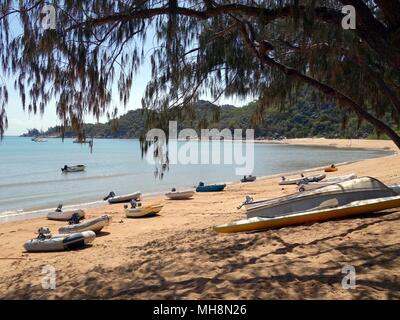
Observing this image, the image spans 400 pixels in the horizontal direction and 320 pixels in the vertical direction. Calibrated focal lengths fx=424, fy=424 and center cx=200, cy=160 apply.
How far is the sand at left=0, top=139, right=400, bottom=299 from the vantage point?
3.10 meters

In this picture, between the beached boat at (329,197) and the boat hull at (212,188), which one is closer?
the beached boat at (329,197)

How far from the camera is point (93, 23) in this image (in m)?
3.40

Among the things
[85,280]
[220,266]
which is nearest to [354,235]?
[220,266]

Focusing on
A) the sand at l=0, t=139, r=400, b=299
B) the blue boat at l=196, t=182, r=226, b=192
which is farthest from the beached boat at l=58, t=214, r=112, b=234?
the blue boat at l=196, t=182, r=226, b=192

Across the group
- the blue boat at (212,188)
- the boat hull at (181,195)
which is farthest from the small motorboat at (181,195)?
the blue boat at (212,188)

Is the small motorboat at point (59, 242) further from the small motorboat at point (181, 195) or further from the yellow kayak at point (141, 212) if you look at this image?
the small motorboat at point (181, 195)

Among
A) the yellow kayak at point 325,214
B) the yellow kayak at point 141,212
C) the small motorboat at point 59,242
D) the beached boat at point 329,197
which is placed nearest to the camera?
the yellow kayak at point 325,214

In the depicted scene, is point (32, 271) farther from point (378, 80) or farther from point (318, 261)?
A: point (378, 80)

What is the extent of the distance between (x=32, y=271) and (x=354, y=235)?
12.6 feet

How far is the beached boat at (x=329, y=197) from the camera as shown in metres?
5.78

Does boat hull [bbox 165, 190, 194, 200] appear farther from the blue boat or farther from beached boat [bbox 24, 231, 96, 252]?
beached boat [bbox 24, 231, 96, 252]

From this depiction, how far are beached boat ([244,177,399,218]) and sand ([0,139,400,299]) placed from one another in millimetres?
501

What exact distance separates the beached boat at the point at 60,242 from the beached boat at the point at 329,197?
264cm

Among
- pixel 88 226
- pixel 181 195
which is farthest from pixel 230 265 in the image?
pixel 181 195
